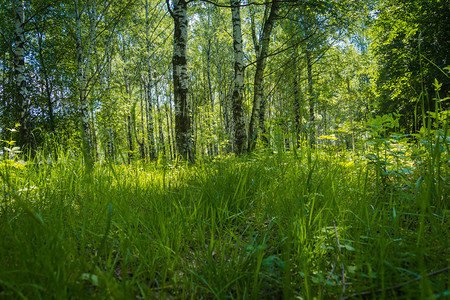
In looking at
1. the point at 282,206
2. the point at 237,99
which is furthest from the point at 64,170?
the point at 237,99

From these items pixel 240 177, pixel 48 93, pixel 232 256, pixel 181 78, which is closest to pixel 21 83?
pixel 181 78

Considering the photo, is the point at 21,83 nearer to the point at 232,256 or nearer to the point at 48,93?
the point at 48,93

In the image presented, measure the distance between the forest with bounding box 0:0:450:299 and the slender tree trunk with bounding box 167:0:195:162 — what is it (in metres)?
0.03

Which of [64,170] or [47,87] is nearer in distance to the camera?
[64,170]

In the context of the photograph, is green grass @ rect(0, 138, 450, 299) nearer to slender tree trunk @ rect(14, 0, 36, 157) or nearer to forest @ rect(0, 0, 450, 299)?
forest @ rect(0, 0, 450, 299)

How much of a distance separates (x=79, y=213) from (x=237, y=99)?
5047 millimetres

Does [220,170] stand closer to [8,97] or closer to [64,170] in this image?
[64,170]

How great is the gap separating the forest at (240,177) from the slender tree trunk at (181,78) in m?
0.03

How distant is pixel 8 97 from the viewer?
13.3 metres

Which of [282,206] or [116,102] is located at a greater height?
[116,102]

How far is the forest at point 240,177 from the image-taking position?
0.85m

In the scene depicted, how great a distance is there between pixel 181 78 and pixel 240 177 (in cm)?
345

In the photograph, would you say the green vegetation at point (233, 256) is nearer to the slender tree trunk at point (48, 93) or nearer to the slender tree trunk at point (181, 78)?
the slender tree trunk at point (181, 78)

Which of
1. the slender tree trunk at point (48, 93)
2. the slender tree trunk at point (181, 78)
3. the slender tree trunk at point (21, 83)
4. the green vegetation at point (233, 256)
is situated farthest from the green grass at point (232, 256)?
the slender tree trunk at point (48, 93)
